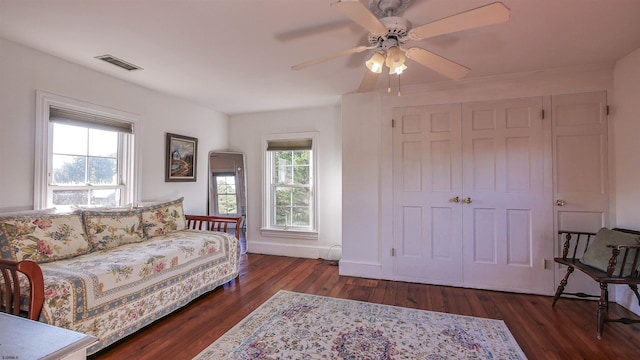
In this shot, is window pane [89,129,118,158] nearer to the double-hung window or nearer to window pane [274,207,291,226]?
the double-hung window

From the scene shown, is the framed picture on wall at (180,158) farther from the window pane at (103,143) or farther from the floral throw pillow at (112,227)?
the floral throw pillow at (112,227)

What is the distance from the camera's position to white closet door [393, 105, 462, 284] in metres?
3.12

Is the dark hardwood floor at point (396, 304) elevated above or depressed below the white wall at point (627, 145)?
below

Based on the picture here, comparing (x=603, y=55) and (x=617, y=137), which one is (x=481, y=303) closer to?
(x=617, y=137)

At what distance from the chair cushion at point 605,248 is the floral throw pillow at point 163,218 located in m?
3.98

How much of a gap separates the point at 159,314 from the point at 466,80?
145 inches

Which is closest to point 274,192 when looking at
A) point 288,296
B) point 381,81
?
point 288,296

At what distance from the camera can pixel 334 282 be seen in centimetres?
323

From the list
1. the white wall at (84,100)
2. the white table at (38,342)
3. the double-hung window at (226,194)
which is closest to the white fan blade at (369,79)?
the white table at (38,342)

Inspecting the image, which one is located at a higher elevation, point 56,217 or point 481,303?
point 56,217

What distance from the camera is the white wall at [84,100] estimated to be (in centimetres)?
221

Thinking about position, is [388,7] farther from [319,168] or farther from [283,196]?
[283,196]

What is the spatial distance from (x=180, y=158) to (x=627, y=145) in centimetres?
480

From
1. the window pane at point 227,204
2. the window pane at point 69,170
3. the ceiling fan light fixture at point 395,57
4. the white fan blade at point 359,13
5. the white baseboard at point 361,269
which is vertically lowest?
the white baseboard at point 361,269
